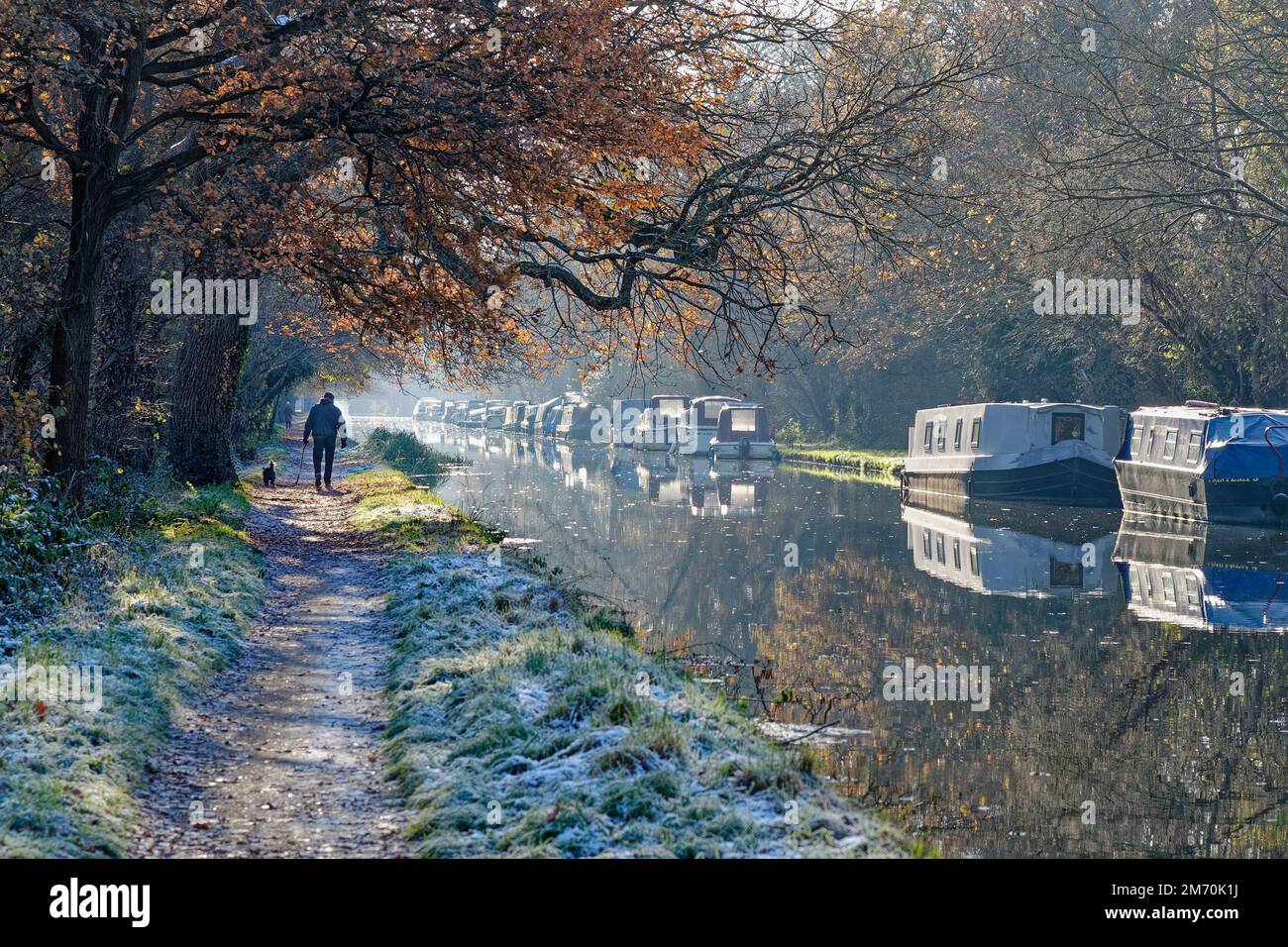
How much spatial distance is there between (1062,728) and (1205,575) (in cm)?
1014

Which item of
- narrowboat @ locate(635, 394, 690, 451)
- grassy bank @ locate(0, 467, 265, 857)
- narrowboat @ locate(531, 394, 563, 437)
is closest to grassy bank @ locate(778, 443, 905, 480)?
narrowboat @ locate(635, 394, 690, 451)

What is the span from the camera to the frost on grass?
20.6 ft

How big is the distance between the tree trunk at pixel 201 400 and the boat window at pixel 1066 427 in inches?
810

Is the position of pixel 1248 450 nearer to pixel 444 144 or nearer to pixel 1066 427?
pixel 1066 427

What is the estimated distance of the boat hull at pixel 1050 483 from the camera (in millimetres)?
32594

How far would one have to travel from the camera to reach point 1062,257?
2731 cm

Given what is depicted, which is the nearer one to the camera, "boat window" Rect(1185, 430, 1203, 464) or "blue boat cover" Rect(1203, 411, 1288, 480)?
"blue boat cover" Rect(1203, 411, 1288, 480)

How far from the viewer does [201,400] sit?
2236cm

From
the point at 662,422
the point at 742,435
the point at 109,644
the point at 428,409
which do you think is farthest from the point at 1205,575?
the point at 428,409

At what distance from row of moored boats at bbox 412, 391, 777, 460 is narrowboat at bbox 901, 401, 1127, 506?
17876 millimetres

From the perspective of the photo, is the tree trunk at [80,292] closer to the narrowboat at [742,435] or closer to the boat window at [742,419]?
the narrowboat at [742,435]

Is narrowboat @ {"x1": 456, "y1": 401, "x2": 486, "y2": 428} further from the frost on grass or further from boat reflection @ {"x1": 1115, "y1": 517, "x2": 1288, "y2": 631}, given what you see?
the frost on grass
